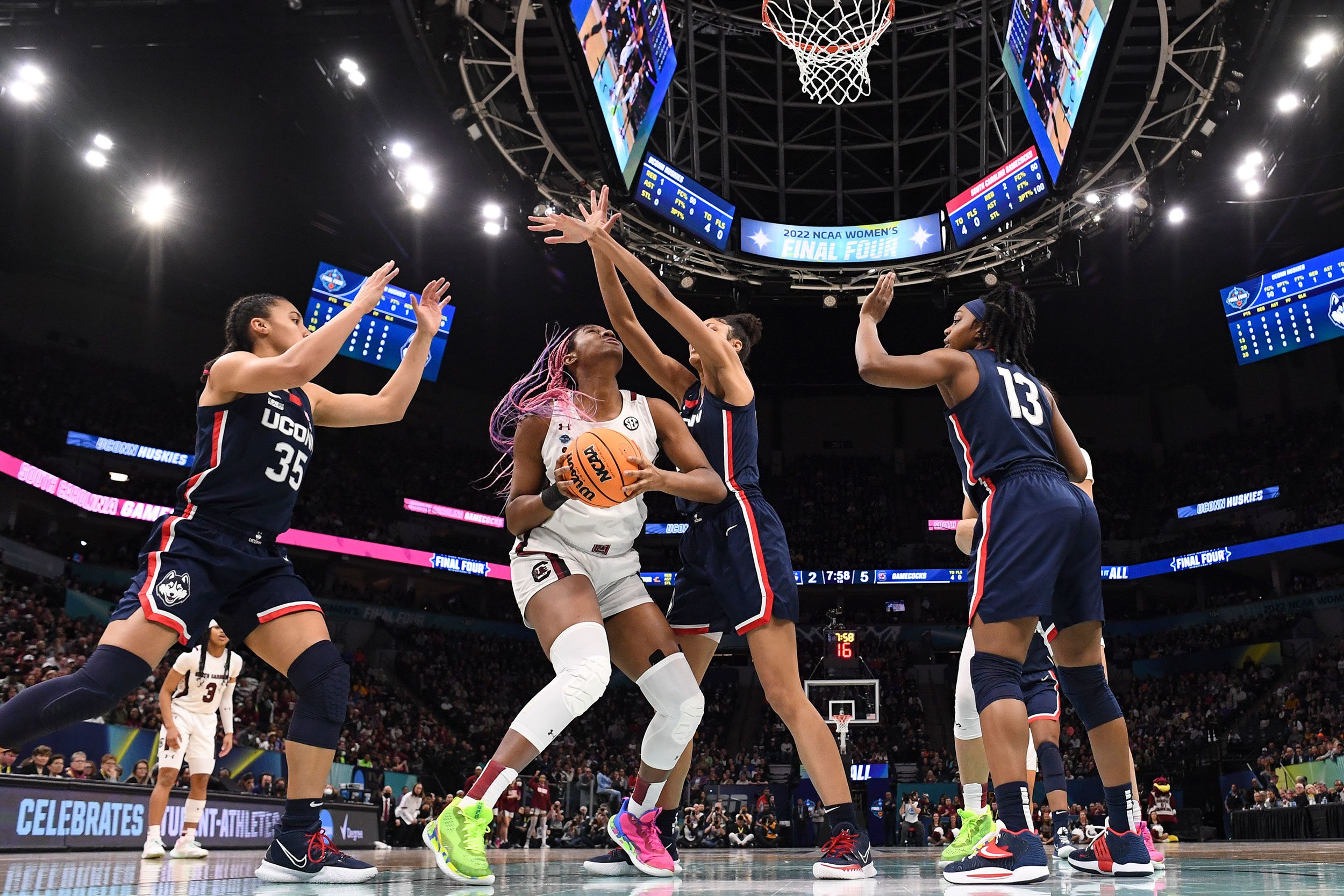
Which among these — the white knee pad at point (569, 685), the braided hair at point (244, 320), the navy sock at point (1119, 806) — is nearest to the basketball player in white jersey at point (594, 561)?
the white knee pad at point (569, 685)

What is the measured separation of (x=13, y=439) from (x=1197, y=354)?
31.8 m

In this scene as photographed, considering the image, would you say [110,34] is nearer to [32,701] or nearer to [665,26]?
[665,26]

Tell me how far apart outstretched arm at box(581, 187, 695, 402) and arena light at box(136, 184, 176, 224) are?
17.6 m

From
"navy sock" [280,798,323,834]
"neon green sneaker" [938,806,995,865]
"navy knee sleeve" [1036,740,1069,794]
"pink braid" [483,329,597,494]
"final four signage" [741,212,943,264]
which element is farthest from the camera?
"final four signage" [741,212,943,264]

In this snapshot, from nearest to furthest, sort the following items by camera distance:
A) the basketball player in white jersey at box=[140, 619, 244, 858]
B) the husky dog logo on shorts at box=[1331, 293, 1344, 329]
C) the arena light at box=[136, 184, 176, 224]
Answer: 1. the basketball player in white jersey at box=[140, 619, 244, 858]
2. the husky dog logo on shorts at box=[1331, 293, 1344, 329]
3. the arena light at box=[136, 184, 176, 224]

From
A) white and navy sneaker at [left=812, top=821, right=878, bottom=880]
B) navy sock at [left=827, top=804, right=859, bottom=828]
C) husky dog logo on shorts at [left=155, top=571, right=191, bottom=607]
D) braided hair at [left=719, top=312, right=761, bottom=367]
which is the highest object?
braided hair at [left=719, top=312, right=761, bottom=367]

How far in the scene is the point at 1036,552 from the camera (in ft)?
12.0

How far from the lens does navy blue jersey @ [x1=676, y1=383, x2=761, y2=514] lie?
4.68m

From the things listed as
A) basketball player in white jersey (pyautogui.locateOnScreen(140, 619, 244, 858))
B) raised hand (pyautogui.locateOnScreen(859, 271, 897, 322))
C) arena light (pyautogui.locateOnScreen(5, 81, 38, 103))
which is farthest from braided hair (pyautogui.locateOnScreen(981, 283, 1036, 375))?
arena light (pyautogui.locateOnScreen(5, 81, 38, 103))

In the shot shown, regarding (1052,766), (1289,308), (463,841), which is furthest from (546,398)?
(1289,308)

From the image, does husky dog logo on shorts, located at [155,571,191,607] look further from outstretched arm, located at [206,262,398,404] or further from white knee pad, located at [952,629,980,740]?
white knee pad, located at [952,629,980,740]

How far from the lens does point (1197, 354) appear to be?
99.8 ft

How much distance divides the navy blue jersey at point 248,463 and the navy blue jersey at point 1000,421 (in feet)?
8.66

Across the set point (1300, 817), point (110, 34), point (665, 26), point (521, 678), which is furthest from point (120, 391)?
point (1300, 817)
